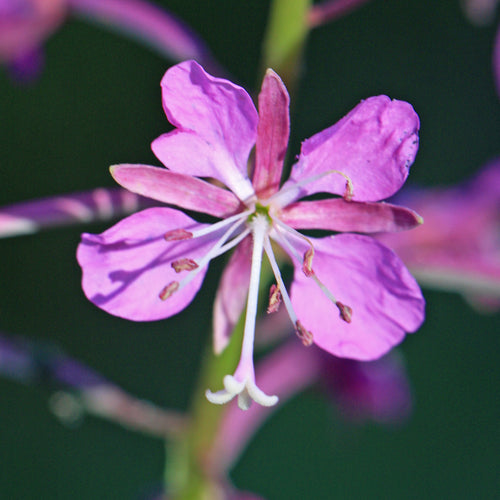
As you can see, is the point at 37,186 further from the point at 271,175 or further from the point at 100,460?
the point at 271,175

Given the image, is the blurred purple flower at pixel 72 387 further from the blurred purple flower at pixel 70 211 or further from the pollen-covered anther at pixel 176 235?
the pollen-covered anther at pixel 176 235

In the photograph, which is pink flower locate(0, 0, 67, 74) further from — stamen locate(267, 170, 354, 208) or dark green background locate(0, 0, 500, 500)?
dark green background locate(0, 0, 500, 500)

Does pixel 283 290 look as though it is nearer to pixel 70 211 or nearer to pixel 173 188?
pixel 173 188

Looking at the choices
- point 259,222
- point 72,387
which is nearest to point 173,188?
point 259,222

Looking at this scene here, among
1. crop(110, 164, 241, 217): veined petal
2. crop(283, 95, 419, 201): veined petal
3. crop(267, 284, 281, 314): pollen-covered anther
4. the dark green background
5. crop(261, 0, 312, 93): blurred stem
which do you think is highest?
crop(261, 0, 312, 93): blurred stem

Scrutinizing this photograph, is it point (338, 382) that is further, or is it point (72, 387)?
point (338, 382)

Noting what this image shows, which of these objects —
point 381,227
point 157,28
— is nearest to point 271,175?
point 381,227

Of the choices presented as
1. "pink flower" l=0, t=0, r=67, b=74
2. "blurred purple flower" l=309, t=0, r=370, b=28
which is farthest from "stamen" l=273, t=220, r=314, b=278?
"pink flower" l=0, t=0, r=67, b=74
